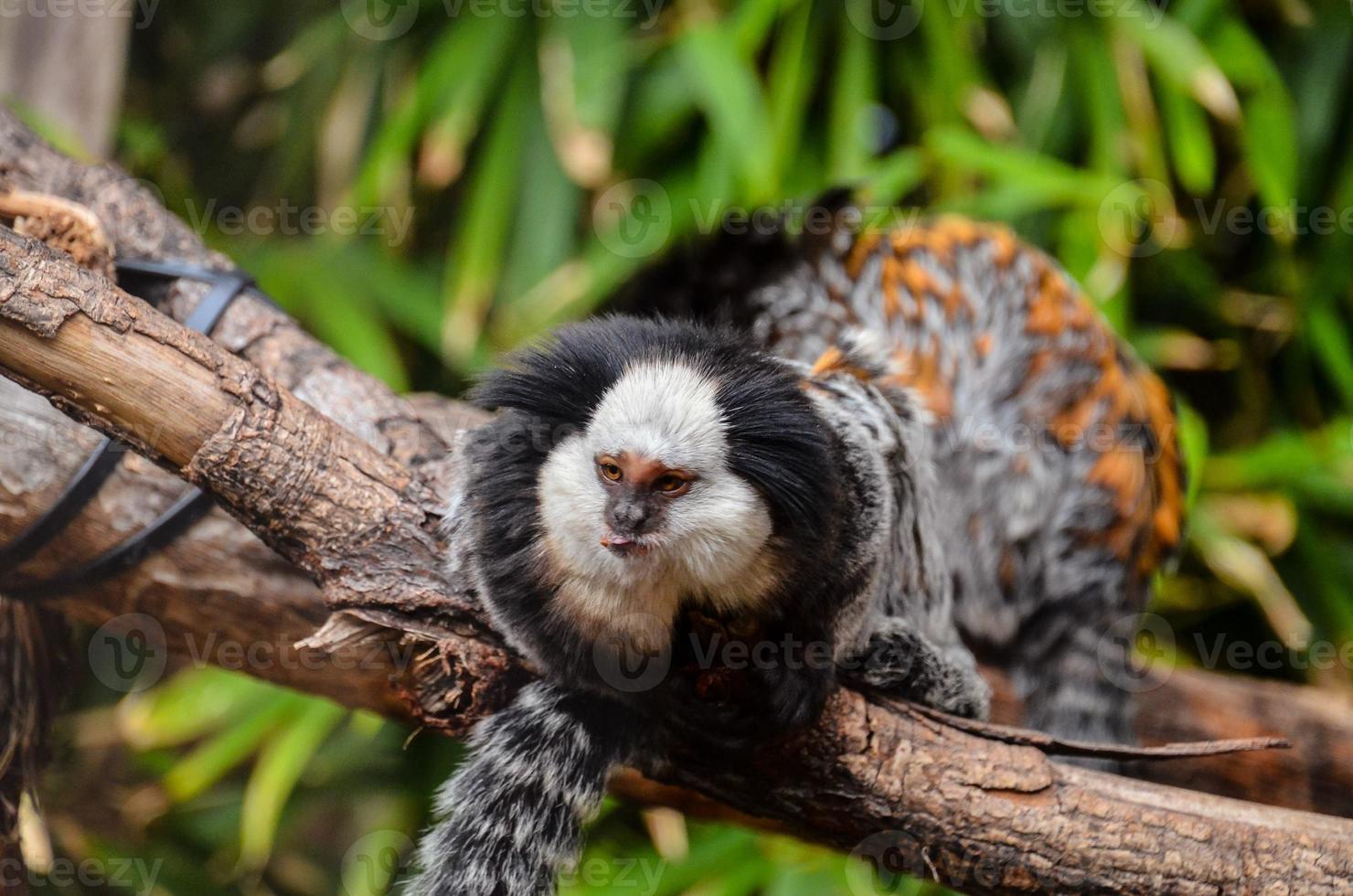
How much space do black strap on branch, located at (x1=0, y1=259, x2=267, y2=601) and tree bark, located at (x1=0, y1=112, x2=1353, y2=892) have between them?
0.24 m

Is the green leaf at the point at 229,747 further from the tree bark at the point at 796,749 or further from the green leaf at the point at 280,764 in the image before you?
the tree bark at the point at 796,749

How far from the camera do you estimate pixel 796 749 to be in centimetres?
150

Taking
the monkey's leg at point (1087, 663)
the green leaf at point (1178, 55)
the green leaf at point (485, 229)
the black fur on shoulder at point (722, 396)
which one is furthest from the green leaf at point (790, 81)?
the black fur on shoulder at point (722, 396)

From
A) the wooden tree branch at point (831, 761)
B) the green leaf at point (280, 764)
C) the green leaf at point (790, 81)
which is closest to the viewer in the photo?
the wooden tree branch at point (831, 761)

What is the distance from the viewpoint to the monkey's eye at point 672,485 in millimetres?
1293

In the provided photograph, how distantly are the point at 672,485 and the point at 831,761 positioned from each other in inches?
19.1

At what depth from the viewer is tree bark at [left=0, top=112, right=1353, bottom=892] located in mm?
1426

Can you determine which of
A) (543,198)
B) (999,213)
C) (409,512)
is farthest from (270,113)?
(409,512)

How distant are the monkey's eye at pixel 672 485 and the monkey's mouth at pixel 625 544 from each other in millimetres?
60

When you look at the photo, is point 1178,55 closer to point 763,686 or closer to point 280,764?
point 763,686

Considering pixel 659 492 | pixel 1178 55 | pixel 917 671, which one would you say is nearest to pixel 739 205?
pixel 1178 55

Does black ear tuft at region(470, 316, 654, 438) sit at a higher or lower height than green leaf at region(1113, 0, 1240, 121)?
higher

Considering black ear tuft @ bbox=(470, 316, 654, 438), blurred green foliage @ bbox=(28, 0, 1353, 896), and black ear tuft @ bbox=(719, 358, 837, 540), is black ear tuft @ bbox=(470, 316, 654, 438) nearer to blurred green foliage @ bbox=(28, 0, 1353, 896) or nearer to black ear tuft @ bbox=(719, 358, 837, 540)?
black ear tuft @ bbox=(719, 358, 837, 540)

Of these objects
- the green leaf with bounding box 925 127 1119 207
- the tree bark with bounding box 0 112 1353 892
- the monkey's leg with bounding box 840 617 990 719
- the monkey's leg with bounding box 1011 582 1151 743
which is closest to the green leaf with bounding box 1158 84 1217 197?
the green leaf with bounding box 925 127 1119 207
